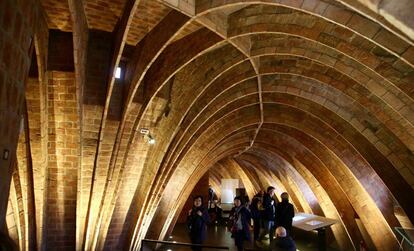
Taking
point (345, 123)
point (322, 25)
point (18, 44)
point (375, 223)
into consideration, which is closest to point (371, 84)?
point (322, 25)

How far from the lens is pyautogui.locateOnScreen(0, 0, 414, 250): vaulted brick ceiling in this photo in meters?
5.97

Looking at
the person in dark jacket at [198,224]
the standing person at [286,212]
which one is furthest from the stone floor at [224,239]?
the person in dark jacket at [198,224]

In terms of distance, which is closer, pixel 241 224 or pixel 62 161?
pixel 62 161

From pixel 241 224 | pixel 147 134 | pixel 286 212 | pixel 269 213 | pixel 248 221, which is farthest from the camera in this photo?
pixel 269 213

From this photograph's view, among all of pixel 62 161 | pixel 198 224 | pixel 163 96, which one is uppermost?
pixel 163 96

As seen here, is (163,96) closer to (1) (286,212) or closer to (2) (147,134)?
(2) (147,134)

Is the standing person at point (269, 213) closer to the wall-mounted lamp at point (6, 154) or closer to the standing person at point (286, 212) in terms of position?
the standing person at point (286, 212)

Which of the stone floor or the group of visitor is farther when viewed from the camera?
the stone floor

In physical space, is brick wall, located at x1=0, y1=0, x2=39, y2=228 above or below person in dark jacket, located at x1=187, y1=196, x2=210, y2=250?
above

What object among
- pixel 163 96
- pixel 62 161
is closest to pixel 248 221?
pixel 163 96

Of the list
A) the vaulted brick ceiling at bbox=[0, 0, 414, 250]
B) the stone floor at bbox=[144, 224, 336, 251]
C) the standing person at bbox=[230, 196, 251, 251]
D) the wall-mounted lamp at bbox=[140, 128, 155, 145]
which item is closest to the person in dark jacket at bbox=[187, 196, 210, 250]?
the standing person at bbox=[230, 196, 251, 251]

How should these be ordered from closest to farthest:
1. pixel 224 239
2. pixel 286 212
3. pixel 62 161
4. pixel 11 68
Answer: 1. pixel 11 68
2. pixel 62 161
3. pixel 286 212
4. pixel 224 239

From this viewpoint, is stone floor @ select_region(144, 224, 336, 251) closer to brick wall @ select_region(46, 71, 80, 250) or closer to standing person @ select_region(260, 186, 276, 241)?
standing person @ select_region(260, 186, 276, 241)

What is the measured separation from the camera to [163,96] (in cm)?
988
